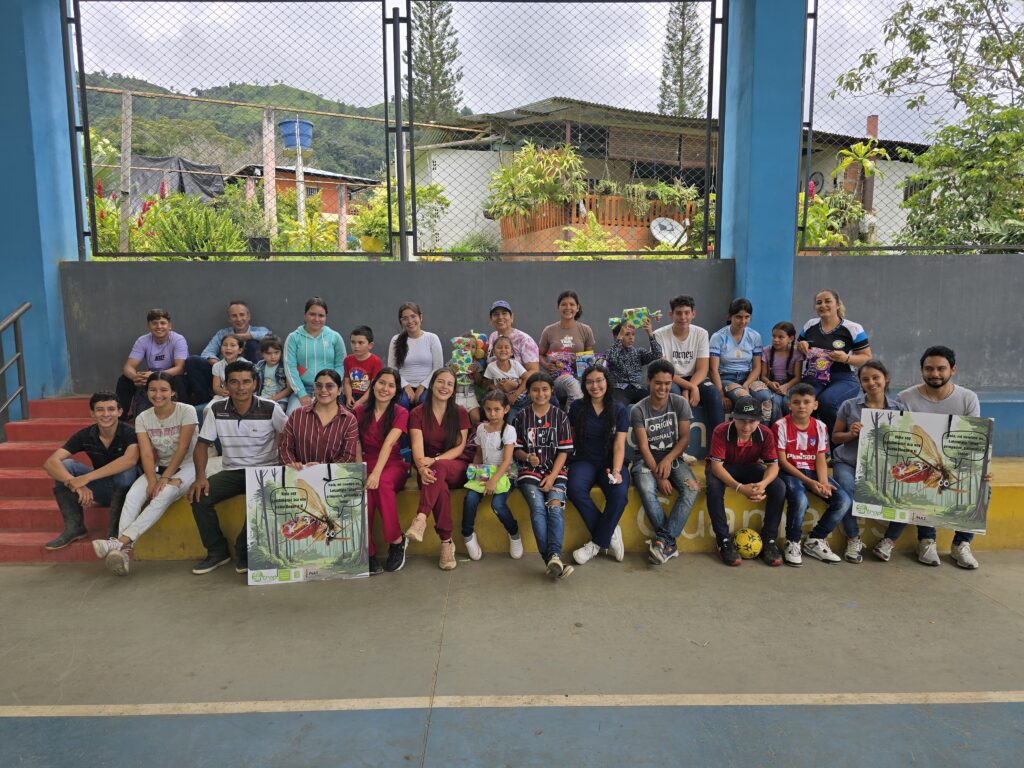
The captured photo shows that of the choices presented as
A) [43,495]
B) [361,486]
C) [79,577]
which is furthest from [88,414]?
[361,486]

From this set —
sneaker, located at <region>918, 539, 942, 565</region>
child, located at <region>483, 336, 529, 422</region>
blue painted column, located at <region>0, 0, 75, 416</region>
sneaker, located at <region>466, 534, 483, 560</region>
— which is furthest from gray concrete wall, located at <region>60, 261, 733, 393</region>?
sneaker, located at <region>918, 539, 942, 565</region>

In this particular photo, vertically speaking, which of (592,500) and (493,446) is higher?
(493,446)

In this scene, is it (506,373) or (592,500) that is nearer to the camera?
(592,500)

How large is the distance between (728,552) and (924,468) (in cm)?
149

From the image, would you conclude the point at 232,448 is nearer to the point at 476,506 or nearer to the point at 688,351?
the point at 476,506

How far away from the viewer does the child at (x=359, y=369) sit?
561 centimetres

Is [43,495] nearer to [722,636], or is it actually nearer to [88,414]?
[88,414]

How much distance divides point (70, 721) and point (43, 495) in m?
3.11

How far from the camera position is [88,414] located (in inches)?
A: 245

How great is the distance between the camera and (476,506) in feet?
15.8

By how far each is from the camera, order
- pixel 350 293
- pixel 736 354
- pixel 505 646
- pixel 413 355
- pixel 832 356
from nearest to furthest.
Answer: pixel 505 646, pixel 832 356, pixel 413 355, pixel 736 354, pixel 350 293

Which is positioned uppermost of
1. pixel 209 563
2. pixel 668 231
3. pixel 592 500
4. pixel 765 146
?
pixel 765 146

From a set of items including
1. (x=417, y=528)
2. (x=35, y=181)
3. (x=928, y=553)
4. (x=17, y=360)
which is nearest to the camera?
(x=417, y=528)

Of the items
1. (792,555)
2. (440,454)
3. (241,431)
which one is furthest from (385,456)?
(792,555)
